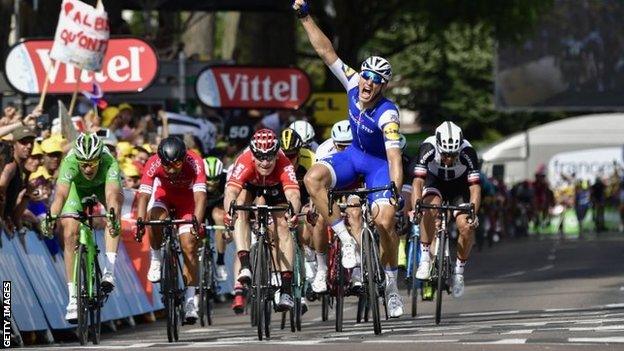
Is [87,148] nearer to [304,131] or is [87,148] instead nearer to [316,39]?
[316,39]

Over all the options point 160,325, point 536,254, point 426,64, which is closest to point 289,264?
point 160,325

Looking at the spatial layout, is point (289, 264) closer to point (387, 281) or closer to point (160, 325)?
point (387, 281)

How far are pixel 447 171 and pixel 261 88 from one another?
393 inches

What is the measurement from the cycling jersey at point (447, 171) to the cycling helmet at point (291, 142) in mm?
1083

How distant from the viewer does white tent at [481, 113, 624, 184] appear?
226 ft

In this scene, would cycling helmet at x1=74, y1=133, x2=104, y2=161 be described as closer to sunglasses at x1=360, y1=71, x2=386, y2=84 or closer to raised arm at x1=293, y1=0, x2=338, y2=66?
raised arm at x1=293, y1=0, x2=338, y2=66

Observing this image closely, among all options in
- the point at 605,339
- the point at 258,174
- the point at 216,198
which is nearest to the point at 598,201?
the point at 216,198

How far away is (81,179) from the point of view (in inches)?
691

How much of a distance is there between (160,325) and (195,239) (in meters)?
3.40

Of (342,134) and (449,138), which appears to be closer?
(449,138)

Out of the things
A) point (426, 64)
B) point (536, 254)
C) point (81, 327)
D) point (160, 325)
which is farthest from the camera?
point (426, 64)

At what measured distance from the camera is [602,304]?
21328 millimetres

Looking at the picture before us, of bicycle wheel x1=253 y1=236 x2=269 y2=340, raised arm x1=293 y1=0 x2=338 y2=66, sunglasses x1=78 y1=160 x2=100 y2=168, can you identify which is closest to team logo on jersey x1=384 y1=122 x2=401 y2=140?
raised arm x1=293 y1=0 x2=338 y2=66

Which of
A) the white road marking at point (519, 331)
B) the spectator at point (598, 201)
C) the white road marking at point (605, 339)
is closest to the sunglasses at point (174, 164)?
the white road marking at point (519, 331)
